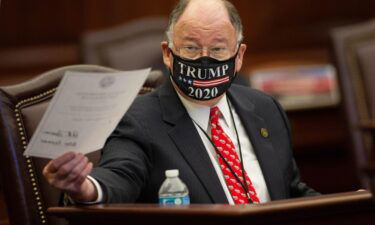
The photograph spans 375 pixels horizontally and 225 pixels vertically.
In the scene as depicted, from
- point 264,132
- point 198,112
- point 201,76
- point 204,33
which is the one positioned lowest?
point 264,132

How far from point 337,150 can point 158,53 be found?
186 cm

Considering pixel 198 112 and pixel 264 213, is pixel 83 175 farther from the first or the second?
pixel 198 112

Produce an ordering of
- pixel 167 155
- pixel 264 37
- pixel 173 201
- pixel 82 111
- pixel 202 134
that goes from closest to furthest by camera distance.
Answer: pixel 82 111
pixel 173 201
pixel 167 155
pixel 202 134
pixel 264 37

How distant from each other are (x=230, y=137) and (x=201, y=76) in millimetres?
242

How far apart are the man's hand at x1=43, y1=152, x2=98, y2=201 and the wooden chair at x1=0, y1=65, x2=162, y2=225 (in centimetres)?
49

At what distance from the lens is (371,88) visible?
386 centimetres

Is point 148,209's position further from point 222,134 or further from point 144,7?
point 144,7

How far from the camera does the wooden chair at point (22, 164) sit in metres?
2.34

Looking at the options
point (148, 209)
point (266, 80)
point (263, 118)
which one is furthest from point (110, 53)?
point (148, 209)

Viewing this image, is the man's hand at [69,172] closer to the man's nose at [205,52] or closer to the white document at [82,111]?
the white document at [82,111]

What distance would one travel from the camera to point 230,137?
2.44m

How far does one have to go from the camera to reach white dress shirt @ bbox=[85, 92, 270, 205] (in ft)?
7.73

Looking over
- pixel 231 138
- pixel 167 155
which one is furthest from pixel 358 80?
pixel 167 155

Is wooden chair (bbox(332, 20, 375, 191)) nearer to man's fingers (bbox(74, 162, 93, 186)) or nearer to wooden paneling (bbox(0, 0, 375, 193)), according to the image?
wooden paneling (bbox(0, 0, 375, 193))
